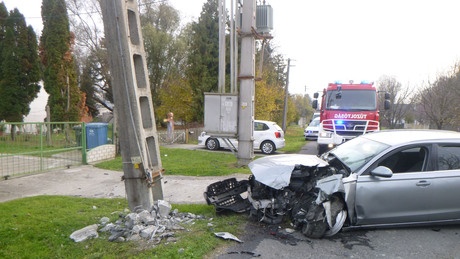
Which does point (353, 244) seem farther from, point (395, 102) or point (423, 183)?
point (395, 102)

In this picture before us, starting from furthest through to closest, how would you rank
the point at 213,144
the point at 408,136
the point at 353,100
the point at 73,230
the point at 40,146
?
the point at 213,144, the point at 353,100, the point at 40,146, the point at 408,136, the point at 73,230

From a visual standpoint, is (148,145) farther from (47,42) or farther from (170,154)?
(47,42)

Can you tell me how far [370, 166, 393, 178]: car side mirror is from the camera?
4.28 m

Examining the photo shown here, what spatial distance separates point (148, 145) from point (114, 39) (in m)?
1.81

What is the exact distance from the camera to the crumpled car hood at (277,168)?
4.68 metres

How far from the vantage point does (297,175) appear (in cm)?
486

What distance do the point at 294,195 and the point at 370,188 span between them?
3.72 feet

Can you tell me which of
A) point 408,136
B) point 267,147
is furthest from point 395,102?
point 408,136

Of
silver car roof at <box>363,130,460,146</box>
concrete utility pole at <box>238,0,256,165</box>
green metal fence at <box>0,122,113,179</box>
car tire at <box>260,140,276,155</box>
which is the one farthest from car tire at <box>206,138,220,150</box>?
silver car roof at <box>363,130,460,146</box>

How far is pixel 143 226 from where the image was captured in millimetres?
4344

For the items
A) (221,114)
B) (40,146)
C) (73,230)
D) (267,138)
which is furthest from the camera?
(267,138)

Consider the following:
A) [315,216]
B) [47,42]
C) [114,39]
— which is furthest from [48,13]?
[315,216]

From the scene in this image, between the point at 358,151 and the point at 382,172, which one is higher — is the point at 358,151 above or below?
above

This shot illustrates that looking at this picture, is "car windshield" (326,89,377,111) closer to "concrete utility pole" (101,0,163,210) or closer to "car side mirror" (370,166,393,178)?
"car side mirror" (370,166,393,178)
